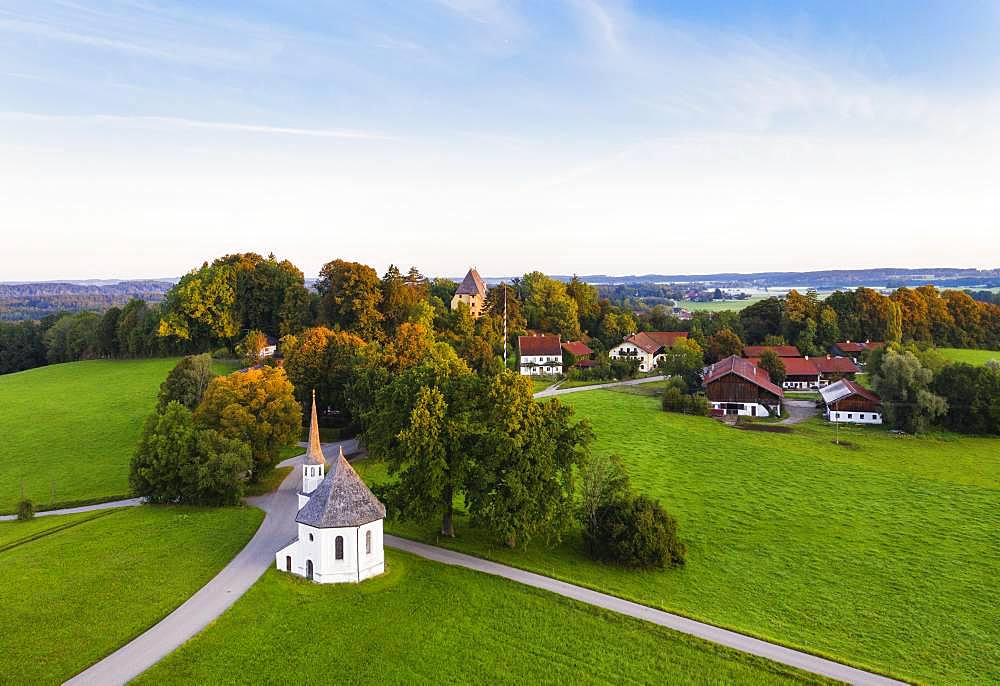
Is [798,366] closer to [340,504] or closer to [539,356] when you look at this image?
[539,356]

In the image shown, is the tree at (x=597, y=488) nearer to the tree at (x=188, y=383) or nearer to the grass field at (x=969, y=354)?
the tree at (x=188, y=383)

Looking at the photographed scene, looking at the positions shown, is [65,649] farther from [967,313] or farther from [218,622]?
[967,313]

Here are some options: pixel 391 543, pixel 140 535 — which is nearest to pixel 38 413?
pixel 140 535

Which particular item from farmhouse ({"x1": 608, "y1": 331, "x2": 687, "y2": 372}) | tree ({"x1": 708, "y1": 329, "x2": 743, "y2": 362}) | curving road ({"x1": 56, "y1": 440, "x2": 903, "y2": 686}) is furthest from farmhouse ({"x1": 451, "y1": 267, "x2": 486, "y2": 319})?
curving road ({"x1": 56, "y1": 440, "x2": 903, "y2": 686})

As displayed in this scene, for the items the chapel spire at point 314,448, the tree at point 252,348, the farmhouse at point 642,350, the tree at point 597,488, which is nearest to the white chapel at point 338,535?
the chapel spire at point 314,448

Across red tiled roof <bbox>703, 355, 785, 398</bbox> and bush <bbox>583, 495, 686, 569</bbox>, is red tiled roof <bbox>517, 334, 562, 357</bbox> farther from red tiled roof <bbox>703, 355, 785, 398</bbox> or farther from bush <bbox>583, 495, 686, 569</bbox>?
bush <bbox>583, 495, 686, 569</bbox>

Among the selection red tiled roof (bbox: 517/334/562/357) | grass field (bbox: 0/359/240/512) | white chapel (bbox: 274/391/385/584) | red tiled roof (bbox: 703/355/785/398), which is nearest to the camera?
white chapel (bbox: 274/391/385/584)
